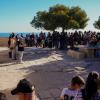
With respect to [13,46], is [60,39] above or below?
above

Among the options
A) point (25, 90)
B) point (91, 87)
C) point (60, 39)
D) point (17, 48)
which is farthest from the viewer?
point (60, 39)

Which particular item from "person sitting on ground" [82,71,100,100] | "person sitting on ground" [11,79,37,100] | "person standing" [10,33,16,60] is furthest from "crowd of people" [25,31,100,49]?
"person sitting on ground" [11,79,37,100]

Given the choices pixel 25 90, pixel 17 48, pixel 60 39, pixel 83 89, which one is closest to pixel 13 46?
pixel 17 48

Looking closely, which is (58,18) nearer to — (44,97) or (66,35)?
(66,35)

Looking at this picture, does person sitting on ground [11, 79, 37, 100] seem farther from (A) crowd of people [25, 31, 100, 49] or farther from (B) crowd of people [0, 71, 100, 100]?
(A) crowd of people [25, 31, 100, 49]

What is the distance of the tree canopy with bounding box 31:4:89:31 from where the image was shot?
85.9ft

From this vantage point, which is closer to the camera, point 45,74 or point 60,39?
point 45,74

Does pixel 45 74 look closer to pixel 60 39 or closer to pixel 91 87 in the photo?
pixel 91 87

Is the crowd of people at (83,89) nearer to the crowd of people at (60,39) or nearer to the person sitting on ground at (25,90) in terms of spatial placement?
the person sitting on ground at (25,90)

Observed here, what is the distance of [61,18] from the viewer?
26.0 m

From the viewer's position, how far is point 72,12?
2889 centimetres

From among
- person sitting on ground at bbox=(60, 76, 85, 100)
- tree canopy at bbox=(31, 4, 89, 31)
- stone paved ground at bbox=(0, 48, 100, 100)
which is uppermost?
tree canopy at bbox=(31, 4, 89, 31)

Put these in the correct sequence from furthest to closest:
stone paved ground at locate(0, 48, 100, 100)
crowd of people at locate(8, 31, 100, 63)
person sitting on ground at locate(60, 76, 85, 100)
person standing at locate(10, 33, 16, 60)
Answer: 1. crowd of people at locate(8, 31, 100, 63)
2. person standing at locate(10, 33, 16, 60)
3. stone paved ground at locate(0, 48, 100, 100)
4. person sitting on ground at locate(60, 76, 85, 100)

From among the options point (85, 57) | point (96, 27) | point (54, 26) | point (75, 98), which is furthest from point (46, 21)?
point (75, 98)
